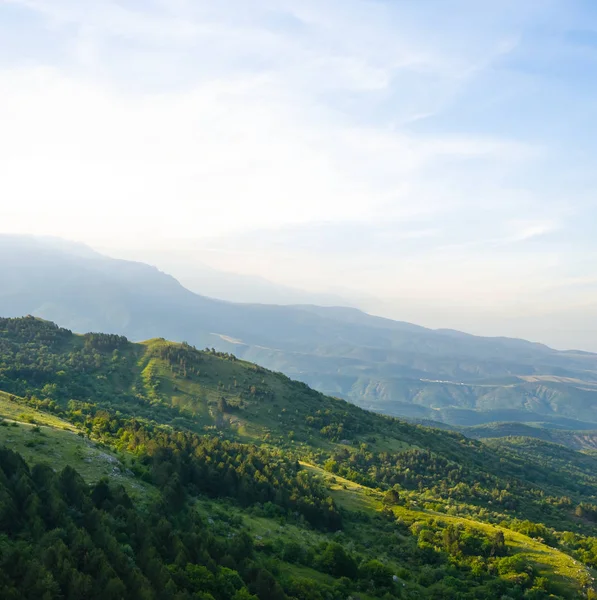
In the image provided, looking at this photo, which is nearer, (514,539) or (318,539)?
(318,539)

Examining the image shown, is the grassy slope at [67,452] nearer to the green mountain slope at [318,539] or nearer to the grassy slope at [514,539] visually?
the green mountain slope at [318,539]

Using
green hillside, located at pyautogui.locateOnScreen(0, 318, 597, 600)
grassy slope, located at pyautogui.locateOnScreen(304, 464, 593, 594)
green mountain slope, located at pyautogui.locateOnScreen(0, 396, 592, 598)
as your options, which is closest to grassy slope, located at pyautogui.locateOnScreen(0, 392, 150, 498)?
green mountain slope, located at pyautogui.locateOnScreen(0, 396, 592, 598)

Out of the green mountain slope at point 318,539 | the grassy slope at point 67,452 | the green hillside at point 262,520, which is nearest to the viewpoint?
the green hillside at point 262,520

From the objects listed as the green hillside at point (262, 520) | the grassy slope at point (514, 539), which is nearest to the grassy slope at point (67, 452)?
the green hillside at point (262, 520)

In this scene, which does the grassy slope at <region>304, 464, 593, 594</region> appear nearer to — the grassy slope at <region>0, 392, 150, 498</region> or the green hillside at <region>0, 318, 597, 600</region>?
the green hillside at <region>0, 318, 597, 600</region>

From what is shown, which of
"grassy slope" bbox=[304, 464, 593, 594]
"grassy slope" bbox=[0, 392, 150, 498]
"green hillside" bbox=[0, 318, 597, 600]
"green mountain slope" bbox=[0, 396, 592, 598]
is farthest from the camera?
"grassy slope" bbox=[304, 464, 593, 594]

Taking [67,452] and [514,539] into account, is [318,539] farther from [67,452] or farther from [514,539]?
[67,452]

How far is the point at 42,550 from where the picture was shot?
110 feet

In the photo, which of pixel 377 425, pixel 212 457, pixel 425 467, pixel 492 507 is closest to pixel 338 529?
pixel 212 457

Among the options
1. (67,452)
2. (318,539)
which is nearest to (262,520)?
(318,539)

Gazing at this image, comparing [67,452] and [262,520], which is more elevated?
[67,452]

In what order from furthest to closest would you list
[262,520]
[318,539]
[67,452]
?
[262,520]
[318,539]
[67,452]

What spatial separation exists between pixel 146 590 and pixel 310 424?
483 ft

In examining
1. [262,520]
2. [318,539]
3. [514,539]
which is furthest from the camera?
[514,539]
